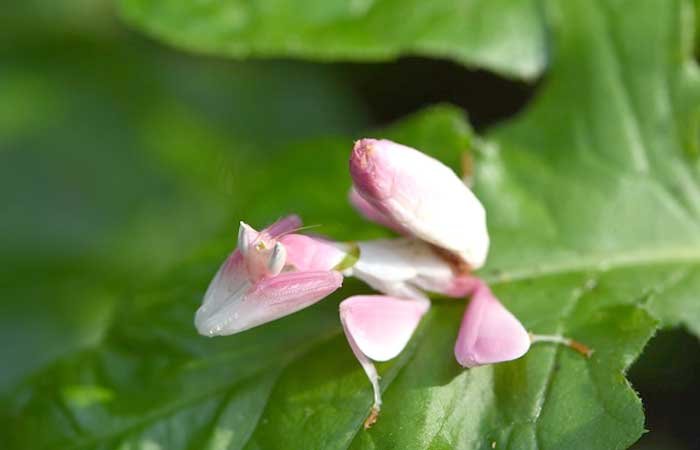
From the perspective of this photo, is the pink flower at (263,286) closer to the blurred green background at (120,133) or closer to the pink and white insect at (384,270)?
the pink and white insect at (384,270)

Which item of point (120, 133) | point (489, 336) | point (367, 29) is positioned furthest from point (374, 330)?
point (120, 133)

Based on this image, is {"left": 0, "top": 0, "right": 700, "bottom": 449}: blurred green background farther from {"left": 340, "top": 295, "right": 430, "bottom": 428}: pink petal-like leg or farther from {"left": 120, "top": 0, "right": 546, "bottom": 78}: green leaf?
{"left": 340, "top": 295, "right": 430, "bottom": 428}: pink petal-like leg

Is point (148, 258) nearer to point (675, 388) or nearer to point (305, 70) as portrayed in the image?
point (305, 70)

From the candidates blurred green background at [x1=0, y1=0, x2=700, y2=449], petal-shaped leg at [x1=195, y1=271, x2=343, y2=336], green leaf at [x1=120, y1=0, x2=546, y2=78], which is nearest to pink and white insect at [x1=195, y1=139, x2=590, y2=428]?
petal-shaped leg at [x1=195, y1=271, x2=343, y2=336]

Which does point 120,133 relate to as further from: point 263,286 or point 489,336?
point 489,336

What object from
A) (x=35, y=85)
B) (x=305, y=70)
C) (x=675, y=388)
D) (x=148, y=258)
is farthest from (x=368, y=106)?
(x=675, y=388)
